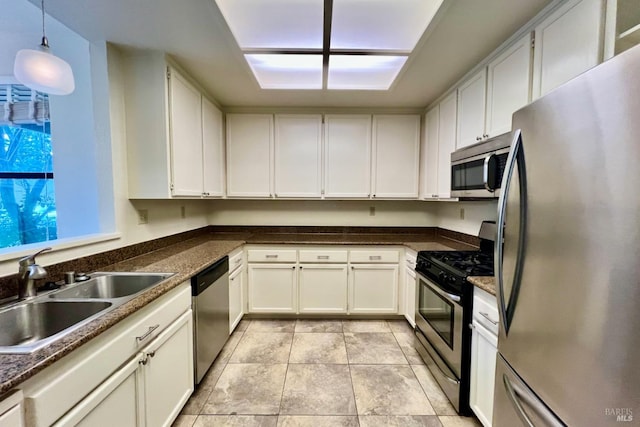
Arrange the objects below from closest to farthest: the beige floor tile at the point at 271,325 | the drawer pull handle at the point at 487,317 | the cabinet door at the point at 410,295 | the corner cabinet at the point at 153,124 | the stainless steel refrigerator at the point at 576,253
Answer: the stainless steel refrigerator at the point at 576,253 < the drawer pull handle at the point at 487,317 < the corner cabinet at the point at 153,124 < the cabinet door at the point at 410,295 < the beige floor tile at the point at 271,325

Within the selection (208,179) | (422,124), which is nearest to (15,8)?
(208,179)

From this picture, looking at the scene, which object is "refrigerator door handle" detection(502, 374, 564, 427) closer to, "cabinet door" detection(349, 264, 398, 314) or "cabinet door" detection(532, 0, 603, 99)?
"cabinet door" detection(532, 0, 603, 99)

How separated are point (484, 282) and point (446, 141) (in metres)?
1.58

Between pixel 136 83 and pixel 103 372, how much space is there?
75.1 inches

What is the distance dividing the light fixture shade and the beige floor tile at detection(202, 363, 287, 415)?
2.02 meters

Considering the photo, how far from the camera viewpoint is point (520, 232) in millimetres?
917

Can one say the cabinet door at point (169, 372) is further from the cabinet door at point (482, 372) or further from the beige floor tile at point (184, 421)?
the cabinet door at point (482, 372)

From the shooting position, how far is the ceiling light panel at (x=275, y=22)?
1548mm

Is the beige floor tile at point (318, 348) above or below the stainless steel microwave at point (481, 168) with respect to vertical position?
below

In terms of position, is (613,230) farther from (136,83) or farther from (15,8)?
(15,8)

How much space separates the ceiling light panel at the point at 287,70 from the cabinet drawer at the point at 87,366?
1890mm

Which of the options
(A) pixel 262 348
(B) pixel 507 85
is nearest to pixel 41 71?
(A) pixel 262 348

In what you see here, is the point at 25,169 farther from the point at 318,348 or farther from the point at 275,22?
the point at 318,348

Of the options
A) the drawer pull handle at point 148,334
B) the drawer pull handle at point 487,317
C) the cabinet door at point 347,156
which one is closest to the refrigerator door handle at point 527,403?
the drawer pull handle at point 487,317
